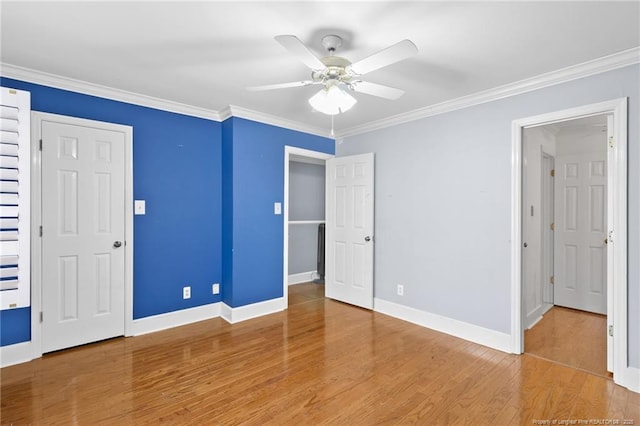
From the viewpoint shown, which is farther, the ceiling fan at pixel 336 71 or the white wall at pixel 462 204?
the white wall at pixel 462 204

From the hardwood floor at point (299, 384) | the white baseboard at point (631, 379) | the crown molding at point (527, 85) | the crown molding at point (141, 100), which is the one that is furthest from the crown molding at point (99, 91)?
the white baseboard at point (631, 379)

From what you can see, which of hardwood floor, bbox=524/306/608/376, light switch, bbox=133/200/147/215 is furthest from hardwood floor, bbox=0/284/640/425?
light switch, bbox=133/200/147/215

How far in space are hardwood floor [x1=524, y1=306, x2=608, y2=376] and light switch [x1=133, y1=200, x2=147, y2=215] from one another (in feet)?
13.0

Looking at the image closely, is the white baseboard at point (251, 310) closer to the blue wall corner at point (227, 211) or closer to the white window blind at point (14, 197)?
the blue wall corner at point (227, 211)

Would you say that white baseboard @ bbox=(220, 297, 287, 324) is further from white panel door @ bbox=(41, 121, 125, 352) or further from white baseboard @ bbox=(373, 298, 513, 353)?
white baseboard @ bbox=(373, 298, 513, 353)

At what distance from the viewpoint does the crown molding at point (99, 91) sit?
257cm

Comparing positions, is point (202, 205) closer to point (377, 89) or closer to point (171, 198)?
point (171, 198)

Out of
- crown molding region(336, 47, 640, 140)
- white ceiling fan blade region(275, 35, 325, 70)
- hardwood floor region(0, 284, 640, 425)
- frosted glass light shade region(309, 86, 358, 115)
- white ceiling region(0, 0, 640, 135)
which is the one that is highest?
white ceiling region(0, 0, 640, 135)

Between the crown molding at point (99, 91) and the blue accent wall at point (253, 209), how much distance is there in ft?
1.27

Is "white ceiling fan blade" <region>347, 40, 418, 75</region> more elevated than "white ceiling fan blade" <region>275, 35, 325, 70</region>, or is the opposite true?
"white ceiling fan blade" <region>275, 35, 325, 70</region>

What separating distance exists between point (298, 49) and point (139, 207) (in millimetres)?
2457

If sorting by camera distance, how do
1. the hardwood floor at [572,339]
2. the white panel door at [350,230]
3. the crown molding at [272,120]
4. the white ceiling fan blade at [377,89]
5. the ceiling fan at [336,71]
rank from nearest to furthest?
the ceiling fan at [336,71]
the white ceiling fan blade at [377,89]
the hardwood floor at [572,339]
the crown molding at [272,120]
the white panel door at [350,230]

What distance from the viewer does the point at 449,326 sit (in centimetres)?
330

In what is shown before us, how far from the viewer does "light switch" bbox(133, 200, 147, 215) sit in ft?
10.5
